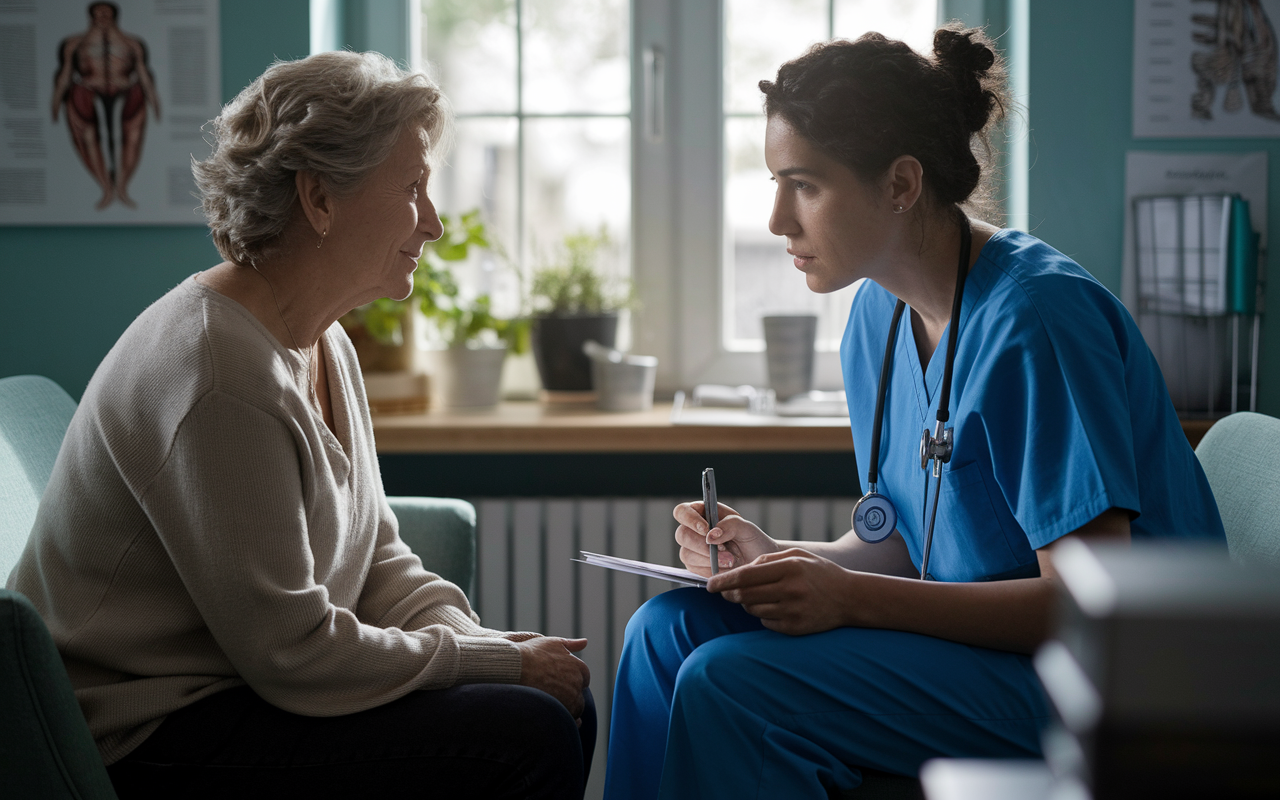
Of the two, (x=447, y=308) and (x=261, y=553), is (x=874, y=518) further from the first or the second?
(x=447, y=308)

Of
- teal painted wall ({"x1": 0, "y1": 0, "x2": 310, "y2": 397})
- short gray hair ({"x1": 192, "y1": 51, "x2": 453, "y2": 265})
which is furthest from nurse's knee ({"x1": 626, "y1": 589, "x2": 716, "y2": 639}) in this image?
teal painted wall ({"x1": 0, "y1": 0, "x2": 310, "y2": 397})

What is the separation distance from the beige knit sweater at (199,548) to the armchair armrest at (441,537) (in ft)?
1.44

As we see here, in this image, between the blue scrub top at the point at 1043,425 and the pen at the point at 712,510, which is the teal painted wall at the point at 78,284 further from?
the blue scrub top at the point at 1043,425

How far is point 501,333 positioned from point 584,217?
1.22ft

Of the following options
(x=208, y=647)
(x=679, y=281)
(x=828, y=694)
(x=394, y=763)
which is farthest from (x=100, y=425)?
(x=679, y=281)

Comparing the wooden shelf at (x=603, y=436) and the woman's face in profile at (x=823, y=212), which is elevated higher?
the woman's face in profile at (x=823, y=212)

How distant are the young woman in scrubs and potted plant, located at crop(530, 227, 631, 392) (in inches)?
35.4

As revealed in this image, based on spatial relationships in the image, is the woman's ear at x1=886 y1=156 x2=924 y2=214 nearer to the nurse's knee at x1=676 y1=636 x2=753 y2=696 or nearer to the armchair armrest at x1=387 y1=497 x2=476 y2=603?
the nurse's knee at x1=676 y1=636 x2=753 y2=696

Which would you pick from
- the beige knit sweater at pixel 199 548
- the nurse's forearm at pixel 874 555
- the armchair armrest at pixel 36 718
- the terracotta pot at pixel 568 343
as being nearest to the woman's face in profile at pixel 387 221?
the beige knit sweater at pixel 199 548

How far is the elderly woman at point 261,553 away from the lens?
1.03 m

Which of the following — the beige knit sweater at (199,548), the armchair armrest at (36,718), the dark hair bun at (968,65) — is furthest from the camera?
the dark hair bun at (968,65)

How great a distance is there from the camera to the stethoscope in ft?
4.01

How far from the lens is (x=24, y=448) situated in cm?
150

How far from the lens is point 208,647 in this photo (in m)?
1.12
